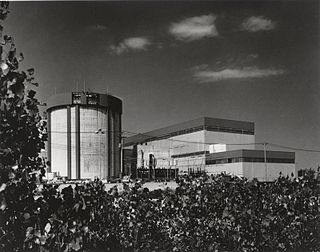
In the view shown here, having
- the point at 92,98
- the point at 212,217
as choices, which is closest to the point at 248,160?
the point at 92,98

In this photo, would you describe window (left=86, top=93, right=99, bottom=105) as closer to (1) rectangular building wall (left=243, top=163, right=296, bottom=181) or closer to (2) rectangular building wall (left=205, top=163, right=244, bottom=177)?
(2) rectangular building wall (left=205, top=163, right=244, bottom=177)

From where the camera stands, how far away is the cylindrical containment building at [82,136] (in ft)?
180

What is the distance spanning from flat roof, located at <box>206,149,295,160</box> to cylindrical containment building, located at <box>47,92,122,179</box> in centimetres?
1679

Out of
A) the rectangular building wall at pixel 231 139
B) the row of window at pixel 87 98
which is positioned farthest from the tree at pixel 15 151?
the rectangular building wall at pixel 231 139

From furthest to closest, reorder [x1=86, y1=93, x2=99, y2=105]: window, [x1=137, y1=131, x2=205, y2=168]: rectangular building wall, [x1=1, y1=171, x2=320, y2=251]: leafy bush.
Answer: [x1=137, y1=131, x2=205, y2=168]: rectangular building wall
[x1=86, y1=93, x2=99, y2=105]: window
[x1=1, y1=171, x2=320, y2=251]: leafy bush

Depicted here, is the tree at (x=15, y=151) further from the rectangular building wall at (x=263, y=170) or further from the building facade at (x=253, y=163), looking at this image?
the rectangular building wall at (x=263, y=170)

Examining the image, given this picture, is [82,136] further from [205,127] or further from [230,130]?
[230,130]

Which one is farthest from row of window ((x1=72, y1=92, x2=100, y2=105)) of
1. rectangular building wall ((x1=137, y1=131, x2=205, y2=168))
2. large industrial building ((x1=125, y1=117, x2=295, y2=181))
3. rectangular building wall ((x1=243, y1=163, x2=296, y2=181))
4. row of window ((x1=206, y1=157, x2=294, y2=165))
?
rectangular building wall ((x1=243, y1=163, x2=296, y2=181))

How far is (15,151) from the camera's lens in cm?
300

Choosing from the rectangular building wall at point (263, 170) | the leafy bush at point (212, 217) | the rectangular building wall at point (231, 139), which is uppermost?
the rectangular building wall at point (231, 139)

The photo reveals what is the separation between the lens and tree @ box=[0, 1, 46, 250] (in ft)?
9.47

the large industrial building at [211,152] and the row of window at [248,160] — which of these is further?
the large industrial building at [211,152]

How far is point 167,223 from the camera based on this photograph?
5.76 m

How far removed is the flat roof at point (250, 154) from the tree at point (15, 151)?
180ft
